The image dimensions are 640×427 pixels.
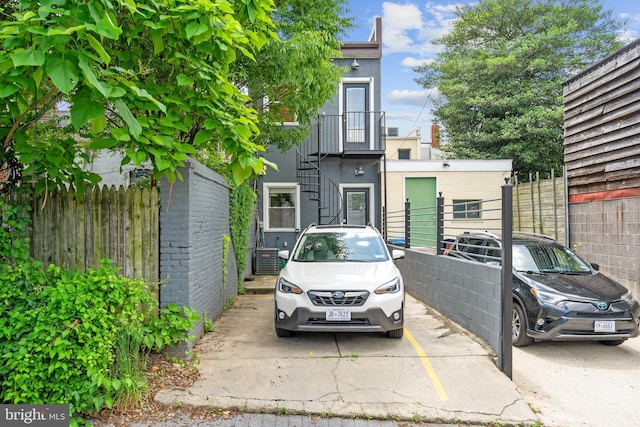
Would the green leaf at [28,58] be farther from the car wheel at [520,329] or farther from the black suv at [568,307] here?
the car wheel at [520,329]

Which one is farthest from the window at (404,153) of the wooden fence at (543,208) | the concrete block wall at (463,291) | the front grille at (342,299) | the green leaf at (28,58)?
the green leaf at (28,58)

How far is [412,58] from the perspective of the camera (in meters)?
21.9

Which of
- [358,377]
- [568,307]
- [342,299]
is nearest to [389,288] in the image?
[342,299]

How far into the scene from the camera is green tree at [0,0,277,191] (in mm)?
2436

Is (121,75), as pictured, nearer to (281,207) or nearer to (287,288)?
(287,288)

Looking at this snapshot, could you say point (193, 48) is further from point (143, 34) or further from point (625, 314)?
point (625, 314)

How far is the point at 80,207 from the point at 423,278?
5957mm

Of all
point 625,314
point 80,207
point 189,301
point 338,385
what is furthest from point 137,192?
point 625,314

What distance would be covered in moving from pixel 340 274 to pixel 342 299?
42 centimetres

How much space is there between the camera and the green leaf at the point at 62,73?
2342 millimetres

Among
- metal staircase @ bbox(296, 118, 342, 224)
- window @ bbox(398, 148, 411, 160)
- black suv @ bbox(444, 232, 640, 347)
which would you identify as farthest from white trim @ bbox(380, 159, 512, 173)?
window @ bbox(398, 148, 411, 160)

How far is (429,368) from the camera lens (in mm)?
4348

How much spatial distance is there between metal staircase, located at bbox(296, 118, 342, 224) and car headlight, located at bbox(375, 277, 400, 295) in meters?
6.75

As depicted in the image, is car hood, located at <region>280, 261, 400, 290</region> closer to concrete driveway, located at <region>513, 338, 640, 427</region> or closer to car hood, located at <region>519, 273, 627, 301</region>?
concrete driveway, located at <region>513, 338, 640, 427</region>
